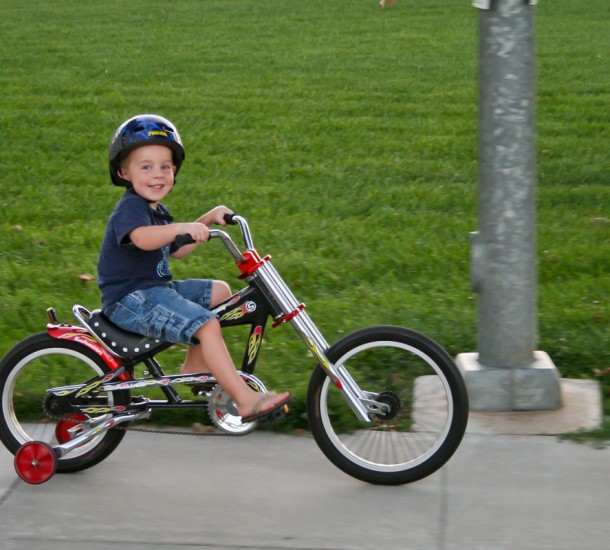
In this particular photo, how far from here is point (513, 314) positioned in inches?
211

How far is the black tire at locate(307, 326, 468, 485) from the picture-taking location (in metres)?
4.55

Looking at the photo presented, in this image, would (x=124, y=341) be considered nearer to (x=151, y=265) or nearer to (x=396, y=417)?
(x=151, y=265)

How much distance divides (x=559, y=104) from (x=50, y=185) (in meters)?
5.88

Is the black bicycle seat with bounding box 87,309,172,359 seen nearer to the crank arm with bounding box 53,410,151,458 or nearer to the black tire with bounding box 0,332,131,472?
the black tire with bounding box 0,332,131,472

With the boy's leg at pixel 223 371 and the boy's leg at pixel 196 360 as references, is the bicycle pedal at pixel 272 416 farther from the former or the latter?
the boy's leg at pixel 196 360

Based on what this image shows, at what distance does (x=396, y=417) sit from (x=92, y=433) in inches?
49.3

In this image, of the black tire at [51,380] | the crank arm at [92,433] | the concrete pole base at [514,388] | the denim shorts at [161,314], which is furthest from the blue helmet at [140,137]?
the concrete pole base at [514,388]

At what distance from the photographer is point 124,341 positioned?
471cm

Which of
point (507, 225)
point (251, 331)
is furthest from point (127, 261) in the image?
point (507, 225)

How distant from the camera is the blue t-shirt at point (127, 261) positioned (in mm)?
4637

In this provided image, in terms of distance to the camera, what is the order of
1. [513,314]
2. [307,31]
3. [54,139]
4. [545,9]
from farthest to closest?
[545,9], [307,31], [54,139], [513,314]

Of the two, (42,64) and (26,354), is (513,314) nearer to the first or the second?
(26,354)

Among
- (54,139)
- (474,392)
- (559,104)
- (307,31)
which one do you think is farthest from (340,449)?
(307,31)

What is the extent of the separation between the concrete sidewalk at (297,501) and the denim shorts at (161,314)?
0.63m
